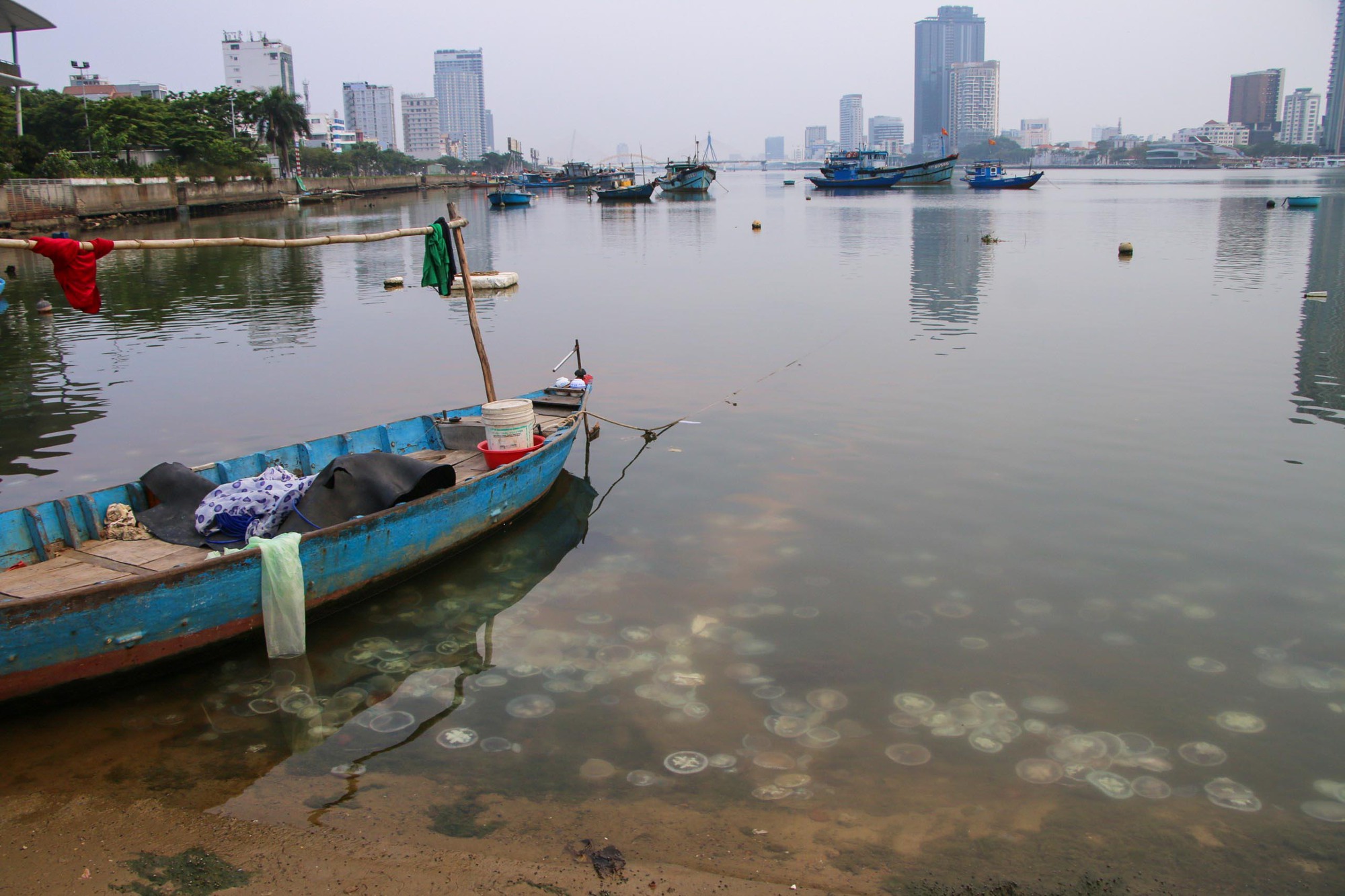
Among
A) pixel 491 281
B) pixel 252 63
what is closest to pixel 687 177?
pixel 491 281

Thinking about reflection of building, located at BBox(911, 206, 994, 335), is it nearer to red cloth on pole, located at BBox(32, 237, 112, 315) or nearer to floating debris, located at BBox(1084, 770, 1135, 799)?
floating debris, located at BBox(1084, 770, 1135, 799)

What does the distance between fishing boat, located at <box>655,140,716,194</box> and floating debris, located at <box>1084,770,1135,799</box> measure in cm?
8287

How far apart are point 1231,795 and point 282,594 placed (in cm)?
632

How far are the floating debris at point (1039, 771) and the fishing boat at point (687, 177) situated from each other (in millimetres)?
82737

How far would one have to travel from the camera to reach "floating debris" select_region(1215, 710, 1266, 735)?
5.93m

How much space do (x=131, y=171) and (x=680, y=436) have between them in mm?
59614

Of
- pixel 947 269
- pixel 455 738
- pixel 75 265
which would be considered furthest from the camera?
pixel 947 269

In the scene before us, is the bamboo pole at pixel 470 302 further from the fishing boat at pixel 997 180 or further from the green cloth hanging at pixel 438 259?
the fishing boat at pixel 997 180

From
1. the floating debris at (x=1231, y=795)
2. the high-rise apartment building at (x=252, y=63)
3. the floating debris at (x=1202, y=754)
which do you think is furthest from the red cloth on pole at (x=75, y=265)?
the high-rise apartment building at (x=252, y=63)

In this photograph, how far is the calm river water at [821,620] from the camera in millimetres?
5168

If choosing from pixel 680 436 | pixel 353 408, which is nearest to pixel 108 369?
pixel 353 408

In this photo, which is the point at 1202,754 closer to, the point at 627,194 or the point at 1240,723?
the point at 1240,723

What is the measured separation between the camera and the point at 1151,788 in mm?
5379


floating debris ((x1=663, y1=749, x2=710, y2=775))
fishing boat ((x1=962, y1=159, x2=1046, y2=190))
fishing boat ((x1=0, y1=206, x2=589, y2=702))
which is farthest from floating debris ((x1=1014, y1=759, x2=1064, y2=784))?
fishing boat ((x1=962, y1=159, x2=1046, y2=190))
